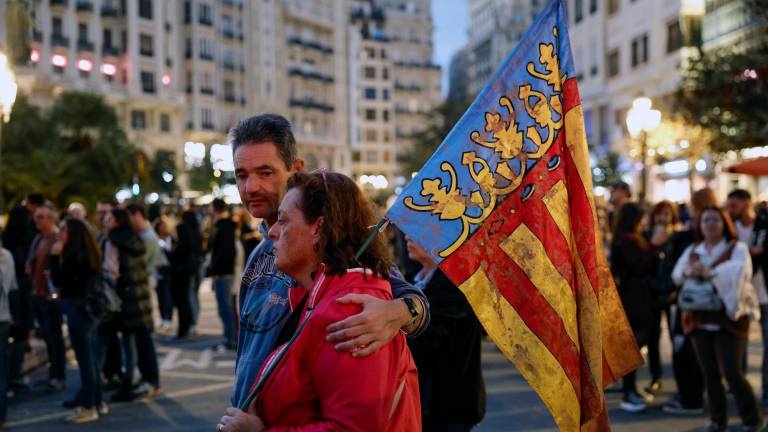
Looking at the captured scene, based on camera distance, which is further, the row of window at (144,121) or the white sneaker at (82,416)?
the row of window at (144,121)

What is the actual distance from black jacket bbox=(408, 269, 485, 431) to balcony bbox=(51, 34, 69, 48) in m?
62.2

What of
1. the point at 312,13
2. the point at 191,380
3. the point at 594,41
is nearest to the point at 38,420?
the point at 191,380

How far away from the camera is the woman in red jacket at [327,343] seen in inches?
101

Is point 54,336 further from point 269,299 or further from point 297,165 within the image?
point 269,299

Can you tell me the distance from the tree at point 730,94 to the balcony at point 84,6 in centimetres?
5113

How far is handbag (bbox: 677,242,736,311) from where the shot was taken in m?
7.71

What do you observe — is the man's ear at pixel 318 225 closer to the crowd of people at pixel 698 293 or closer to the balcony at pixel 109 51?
the crowd of people at pixel 698 293

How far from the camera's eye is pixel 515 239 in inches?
127

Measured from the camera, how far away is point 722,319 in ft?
25.3

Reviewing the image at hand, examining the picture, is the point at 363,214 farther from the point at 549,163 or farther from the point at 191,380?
the point at 191,380

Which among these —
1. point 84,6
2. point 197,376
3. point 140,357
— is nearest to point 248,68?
point 84,6

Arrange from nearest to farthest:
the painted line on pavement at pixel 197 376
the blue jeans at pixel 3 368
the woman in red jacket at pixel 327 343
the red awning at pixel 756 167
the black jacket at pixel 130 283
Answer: the woman in red jacket at pixel 327 343 < the blue jeans at pixel 3 368 < the black jacket at pixel 130 283 < the red awning at pixel 756 167 < the painted line on pavement at pixel 197 376

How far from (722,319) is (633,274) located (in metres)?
1.45

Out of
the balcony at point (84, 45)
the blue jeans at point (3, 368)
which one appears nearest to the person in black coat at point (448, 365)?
the blue jeans at point (3, 368)
